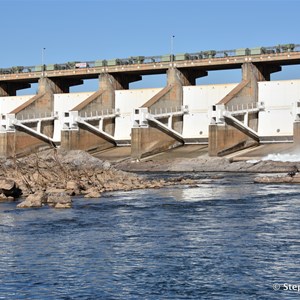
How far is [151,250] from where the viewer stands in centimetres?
2605

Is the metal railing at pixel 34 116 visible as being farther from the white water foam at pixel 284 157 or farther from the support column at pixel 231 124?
the white water foam at pixel 284 157

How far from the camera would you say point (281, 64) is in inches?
3538

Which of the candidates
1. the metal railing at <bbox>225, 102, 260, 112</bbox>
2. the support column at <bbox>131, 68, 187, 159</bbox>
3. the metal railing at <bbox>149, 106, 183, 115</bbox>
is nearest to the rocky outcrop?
the metal railing at <bbox>225, 102, 260, 112</bbox>

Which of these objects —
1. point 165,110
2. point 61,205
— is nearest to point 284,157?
point 165,110

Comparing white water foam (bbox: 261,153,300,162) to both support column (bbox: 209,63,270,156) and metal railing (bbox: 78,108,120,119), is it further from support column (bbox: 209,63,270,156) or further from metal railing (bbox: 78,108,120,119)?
metal railing (bbox: 78,108,120,119)

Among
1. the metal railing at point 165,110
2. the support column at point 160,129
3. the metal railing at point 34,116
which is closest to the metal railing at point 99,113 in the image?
the support column at point 160,129

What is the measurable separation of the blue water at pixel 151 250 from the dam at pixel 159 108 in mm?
45146

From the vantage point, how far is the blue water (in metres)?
20.7

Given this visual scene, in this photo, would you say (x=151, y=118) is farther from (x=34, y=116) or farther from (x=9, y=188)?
(x=9, y=188)

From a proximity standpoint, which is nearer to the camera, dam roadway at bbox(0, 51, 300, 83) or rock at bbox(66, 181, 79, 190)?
rock at bbox(66, 181, 79, 190)

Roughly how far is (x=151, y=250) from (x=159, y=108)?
66.1 metres

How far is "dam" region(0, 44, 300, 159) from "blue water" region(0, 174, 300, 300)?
45146 millimetres

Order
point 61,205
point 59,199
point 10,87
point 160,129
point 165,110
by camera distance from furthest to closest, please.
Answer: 1. point 10,87
2. point 165,110
3. point 160,129
4. point 59,199
5. point 61,205

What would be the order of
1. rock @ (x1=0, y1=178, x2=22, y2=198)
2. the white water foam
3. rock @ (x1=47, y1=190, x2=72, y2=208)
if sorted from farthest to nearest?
the white water foam
rock @ (x1=0, y1=178, x2=22, y2=198)
rock @ (x1=47, y1=190, x2=72, y2=208)
